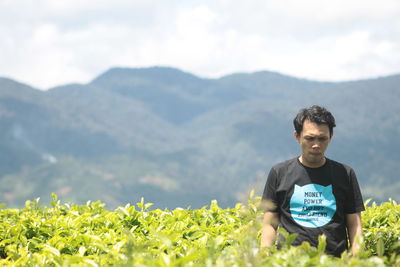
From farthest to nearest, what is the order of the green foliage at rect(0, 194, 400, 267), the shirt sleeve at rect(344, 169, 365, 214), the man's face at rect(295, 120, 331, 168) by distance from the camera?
the shirt sleeve at rect(344, 169, 365, 214) → the man's face at rect(295, 120, 331, 168) → the green foliage at rect(0, 194, 400, 267)

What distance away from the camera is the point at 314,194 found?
3789mm

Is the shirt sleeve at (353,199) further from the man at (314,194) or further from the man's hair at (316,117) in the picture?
the man's hair at (316,117)

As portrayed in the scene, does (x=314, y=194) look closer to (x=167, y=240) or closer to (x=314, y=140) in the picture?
(x=314, y=140)

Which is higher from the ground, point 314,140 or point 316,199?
point 314,140

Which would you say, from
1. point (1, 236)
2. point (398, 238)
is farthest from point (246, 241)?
point (1, 236)

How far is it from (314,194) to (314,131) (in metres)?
0.46

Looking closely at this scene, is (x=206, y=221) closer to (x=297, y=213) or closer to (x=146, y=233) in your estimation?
(x=146, y=233)

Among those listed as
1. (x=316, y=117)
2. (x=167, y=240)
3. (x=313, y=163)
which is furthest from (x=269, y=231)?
(x=167, y=240)

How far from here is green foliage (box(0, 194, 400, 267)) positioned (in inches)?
105

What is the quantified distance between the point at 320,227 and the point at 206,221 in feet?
4.88

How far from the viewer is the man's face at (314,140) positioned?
12.1 feet

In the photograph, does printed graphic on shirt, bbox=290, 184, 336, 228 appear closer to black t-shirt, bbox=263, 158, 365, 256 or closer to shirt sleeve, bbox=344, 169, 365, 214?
black t-shirt, bbox=263, 158, 365, 256

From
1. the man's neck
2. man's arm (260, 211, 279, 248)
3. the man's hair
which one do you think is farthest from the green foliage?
the man's hair

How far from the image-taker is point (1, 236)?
14.8 ft
